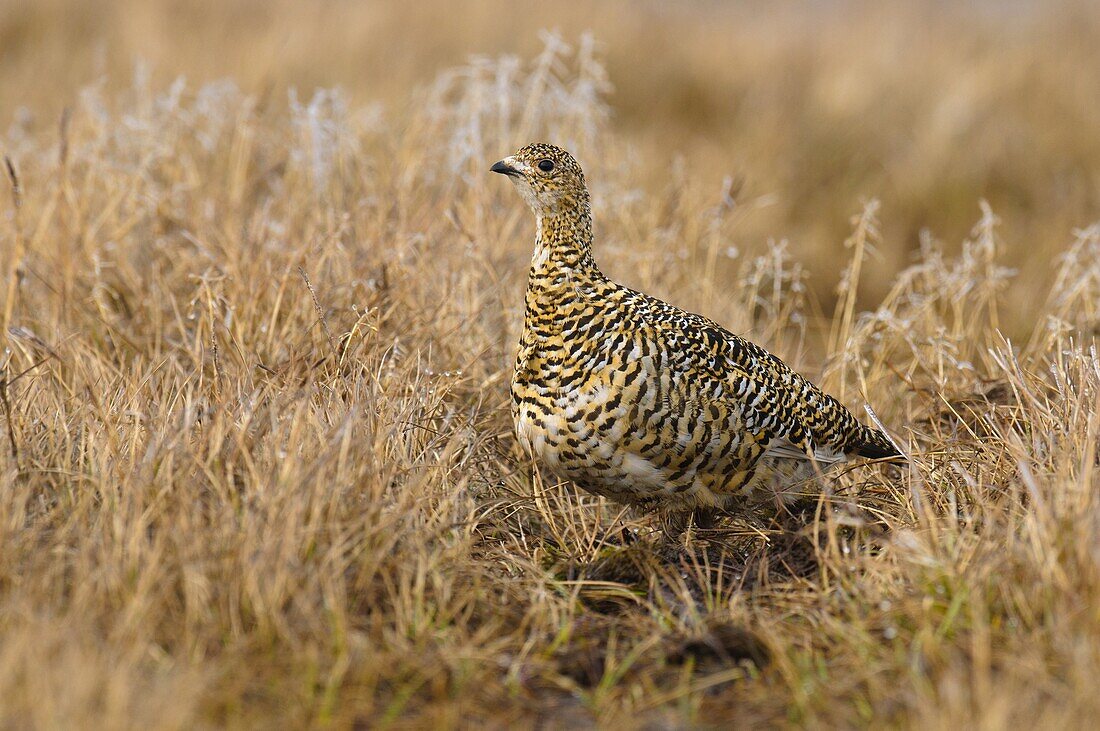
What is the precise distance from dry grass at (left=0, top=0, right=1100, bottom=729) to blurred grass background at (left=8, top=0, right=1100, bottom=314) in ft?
0.51

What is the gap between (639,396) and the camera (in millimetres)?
3346

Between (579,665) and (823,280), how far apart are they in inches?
177

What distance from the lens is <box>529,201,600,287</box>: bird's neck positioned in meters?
3.55

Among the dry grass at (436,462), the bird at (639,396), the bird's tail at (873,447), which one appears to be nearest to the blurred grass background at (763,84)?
the dry grass at (436,462)

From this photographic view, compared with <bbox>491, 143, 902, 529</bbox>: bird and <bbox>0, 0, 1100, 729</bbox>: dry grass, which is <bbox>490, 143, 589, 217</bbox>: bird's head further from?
<bbox>0, 0, 1100, 729</bbox>: dry grass

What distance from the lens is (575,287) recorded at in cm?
354

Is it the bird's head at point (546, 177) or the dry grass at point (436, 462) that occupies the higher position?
the bird's head at point (546, 177)

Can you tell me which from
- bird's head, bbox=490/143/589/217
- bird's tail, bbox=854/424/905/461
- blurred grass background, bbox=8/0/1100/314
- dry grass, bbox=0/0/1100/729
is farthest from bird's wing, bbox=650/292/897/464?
blurred grass background, bbox=8/0/1100/314

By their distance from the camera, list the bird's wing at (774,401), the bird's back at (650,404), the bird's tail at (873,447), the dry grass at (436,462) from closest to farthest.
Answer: the dry grass at (436,462) < the bird's back at (650,404) < the bird's wing at (774,401) < the bird's tail at (873,447)

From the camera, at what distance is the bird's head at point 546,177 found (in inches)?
141

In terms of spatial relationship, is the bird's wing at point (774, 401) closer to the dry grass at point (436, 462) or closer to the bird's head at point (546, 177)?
the dry grass at point (436, 462)

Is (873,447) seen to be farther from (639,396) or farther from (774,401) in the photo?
(639,396)

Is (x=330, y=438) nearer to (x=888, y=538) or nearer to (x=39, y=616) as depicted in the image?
(x=39, y=616)

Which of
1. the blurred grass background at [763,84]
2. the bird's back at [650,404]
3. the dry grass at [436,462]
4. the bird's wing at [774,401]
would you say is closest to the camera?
the dry grass at [436,462]
